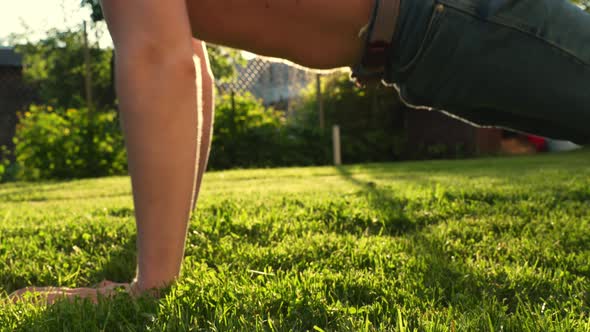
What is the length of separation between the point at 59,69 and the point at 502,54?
579 inches

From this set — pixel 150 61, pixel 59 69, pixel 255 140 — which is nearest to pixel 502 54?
pixel 150 61

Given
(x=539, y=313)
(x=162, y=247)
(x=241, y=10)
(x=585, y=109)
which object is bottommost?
(x=539, y=313)

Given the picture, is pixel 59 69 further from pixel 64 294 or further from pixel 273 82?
pixel 64 294

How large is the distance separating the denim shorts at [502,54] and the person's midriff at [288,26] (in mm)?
133

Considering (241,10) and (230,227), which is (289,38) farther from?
(230,227)

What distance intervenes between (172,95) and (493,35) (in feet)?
2.76

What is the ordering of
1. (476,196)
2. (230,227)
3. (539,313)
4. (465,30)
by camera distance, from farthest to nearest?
1. (476,196)
2. (230,227)
3. (465,30)
4. (539,313)

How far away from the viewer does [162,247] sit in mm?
1230

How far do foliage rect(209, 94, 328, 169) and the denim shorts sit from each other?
9.88 metres

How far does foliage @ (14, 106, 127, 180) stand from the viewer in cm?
949

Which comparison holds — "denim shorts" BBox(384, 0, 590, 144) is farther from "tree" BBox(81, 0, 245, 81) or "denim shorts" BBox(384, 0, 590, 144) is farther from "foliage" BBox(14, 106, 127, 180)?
"tree" BBox(81, 0, 245, 81)

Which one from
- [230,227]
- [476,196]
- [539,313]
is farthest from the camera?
[476,196]

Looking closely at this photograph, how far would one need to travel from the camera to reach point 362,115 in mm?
13930

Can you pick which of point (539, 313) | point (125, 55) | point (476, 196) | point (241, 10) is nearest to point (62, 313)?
point (125, 55)
